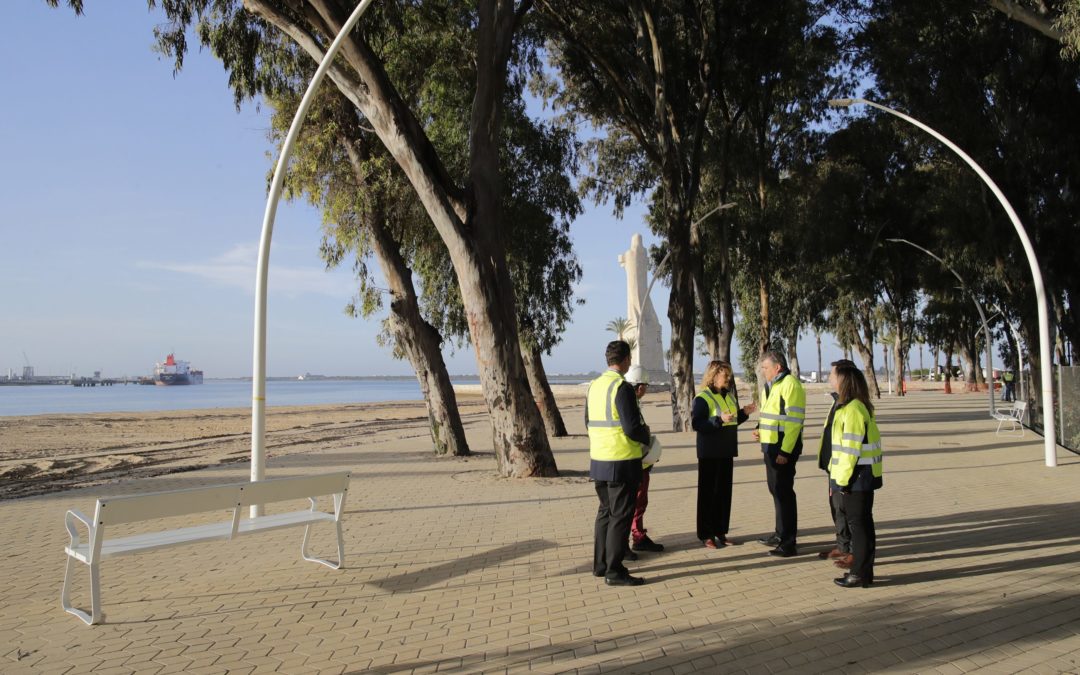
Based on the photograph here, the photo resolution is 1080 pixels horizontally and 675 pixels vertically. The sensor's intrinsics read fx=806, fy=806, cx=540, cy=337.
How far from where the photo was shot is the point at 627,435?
6082mm

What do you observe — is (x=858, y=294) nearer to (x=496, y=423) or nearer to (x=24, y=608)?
(x=496, y=423)

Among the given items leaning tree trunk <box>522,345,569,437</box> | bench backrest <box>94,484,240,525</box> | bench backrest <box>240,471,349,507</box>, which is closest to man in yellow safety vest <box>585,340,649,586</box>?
bench backrest <box>240,471,349,507</box>

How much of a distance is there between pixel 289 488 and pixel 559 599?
2368mm

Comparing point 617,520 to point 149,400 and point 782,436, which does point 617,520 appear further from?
point 149,400

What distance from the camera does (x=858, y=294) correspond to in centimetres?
3338

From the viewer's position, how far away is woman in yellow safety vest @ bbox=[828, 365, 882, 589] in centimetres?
589

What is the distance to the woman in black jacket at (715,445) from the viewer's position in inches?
283

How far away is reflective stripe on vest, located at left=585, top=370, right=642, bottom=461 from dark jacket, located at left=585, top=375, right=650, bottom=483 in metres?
0.03

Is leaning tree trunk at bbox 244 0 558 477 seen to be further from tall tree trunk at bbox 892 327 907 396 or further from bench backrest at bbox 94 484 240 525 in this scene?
tall tree trunk at bbox 892 327 907 396

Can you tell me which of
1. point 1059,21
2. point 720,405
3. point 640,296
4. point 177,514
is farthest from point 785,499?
point 640,296

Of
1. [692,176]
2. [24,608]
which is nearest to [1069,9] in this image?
[692,176]

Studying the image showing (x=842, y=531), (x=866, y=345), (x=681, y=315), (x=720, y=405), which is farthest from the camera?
(x=866, y=345)

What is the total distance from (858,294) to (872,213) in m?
3.44

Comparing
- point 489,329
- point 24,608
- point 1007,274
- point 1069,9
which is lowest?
point 24,608
